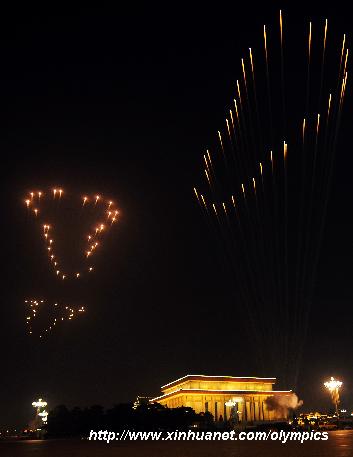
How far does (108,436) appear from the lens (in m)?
41.9

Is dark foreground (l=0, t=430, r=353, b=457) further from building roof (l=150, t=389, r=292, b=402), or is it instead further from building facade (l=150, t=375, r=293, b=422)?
building roof (l=150, t=389, r=292, b=402)

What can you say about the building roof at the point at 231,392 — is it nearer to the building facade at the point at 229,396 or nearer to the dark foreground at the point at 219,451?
the building facade at the point at 229,396

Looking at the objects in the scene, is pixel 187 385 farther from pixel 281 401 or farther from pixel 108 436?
pixel 108 436

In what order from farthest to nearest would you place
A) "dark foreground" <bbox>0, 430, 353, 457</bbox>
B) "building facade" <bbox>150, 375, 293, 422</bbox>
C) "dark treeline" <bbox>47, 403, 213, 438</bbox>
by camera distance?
1. "building facade" <bbox>150, 375, 293, 422</bbox>
2. "dark treeline" <bbox>47, 403, 213, 438</bbox>
3. "dark foreground" <bbox>0, 430, 353, 457</bbox>

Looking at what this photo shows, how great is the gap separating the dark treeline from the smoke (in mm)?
40959

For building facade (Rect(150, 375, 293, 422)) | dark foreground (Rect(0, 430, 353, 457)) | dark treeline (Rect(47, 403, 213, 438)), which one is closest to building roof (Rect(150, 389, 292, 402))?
building facade (Rect(150, 375, 293, 422))

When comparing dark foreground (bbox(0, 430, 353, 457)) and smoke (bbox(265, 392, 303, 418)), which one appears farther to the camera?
smoke (bbox(265, 392, 303, 418))

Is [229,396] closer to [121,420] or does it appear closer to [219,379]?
[219,379]

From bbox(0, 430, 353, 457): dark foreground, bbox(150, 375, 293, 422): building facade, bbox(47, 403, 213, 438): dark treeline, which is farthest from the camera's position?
bbox(150, 375, 293, 422): building facade

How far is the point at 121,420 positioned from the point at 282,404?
52.2m

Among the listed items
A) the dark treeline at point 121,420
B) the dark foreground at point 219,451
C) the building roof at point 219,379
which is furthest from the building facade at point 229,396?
the dark foreground at point 219,451

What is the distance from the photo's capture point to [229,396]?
90188 millimetres

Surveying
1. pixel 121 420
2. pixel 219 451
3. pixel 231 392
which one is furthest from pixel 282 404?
pixel 219 451

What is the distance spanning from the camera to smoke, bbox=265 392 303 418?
90188mm
